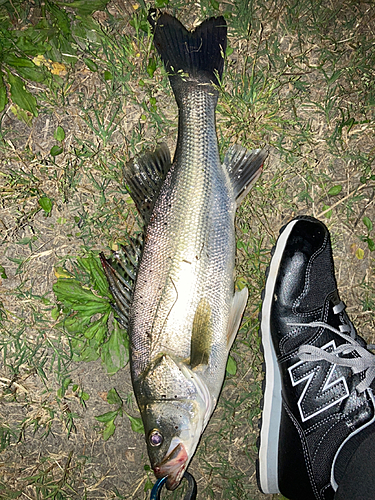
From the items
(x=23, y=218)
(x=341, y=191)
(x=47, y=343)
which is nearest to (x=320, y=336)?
(x=341, y=191)

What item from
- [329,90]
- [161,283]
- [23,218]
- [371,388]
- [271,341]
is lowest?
[371,388]

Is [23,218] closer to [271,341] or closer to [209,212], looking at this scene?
[209,212]

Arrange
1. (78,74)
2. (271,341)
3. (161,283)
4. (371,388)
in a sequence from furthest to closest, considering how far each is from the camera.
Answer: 1. (78,74)
2. (271,341)
3. (371,388)
4. (161,283)

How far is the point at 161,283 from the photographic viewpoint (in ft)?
8.23

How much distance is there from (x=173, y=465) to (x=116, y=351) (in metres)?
0.96

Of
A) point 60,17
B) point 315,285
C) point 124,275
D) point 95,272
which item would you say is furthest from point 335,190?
point 60,17

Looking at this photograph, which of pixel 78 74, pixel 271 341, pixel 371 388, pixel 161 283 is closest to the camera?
pixel 161 283

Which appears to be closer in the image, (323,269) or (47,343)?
(323,269)

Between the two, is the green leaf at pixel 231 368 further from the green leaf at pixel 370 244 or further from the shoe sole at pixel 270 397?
the green leaf at pixel 370 244

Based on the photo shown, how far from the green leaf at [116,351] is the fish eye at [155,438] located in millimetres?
732

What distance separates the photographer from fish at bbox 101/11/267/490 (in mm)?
2488

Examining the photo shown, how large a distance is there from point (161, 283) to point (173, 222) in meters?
0.40

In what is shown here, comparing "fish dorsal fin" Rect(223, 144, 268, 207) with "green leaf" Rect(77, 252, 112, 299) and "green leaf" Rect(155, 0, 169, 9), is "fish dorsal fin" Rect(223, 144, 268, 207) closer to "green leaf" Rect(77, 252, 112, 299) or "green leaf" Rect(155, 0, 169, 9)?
"green leaf" Rect(77, 252, 112, 299)

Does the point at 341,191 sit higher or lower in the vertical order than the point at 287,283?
higher
